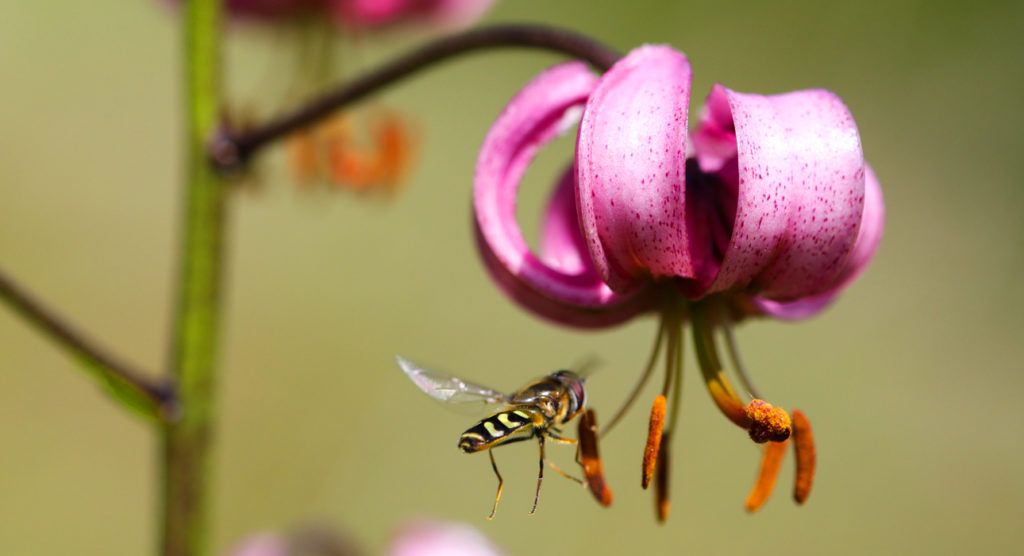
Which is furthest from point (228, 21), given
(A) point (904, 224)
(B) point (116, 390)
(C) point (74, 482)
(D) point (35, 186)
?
(A) point (904, 224)

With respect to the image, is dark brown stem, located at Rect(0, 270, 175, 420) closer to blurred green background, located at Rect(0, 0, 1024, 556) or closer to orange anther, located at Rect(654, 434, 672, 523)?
orange anther, located at Rect(654, 434, 672, 523)

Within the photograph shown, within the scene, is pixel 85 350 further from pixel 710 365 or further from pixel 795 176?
pixel 795 176

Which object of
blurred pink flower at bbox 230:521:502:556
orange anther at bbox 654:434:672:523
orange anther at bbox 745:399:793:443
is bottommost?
blurred pink flower at bbox 230:521:502:556

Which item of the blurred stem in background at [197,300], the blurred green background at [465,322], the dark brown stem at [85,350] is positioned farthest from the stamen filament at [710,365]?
the blurred green background at [465,322]

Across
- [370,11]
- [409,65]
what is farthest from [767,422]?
[370,11]

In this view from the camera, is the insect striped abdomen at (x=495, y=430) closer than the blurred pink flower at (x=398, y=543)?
Yes

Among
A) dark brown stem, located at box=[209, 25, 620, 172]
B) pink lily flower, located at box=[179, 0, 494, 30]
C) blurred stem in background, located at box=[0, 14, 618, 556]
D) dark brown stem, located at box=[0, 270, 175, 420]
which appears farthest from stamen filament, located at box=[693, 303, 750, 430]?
pink lily flower, located at box=[179, 0, 494, 30]

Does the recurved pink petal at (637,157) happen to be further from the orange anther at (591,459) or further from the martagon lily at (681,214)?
the orange anther at (591,459)
